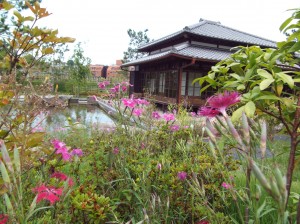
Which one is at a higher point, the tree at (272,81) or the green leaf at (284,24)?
the green leaf at (284,24)

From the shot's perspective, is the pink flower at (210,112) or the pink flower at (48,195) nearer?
the pink flower at (48,195)

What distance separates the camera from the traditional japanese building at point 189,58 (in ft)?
35.5

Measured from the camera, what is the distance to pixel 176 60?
11.3 metres

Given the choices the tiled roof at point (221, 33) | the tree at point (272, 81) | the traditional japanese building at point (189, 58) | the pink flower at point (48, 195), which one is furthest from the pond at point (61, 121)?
the tiled roof at point (221, 33)

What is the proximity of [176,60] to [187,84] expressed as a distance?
1.10 metres

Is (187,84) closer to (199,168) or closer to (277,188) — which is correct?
(199,168)

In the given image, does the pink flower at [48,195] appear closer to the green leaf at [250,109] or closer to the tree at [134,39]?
the green leaf at [250,109]

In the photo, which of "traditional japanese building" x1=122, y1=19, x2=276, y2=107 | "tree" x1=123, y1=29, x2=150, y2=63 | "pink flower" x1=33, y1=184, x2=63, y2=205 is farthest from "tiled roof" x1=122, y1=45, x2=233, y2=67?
"tree" x1=123, y1=29, x2=150, y2=63

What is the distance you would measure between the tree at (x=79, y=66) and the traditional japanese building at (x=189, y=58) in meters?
6.62

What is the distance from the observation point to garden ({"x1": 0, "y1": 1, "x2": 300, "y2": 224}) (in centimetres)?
83

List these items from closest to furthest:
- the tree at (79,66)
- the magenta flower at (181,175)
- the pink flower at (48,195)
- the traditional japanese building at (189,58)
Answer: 1. the pink flower at (48,195)
2. the magenta flower at (181,175)
3. the traditional japanese building at (189,58)
4. the tree at (79,66)

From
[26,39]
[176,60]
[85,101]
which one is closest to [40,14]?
[26,39]

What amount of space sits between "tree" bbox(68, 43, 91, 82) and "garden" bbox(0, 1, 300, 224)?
1910 centimetres

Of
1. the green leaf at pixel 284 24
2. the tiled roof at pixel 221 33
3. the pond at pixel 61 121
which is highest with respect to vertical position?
the tiled roof at pixel 221 33
